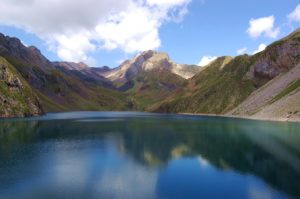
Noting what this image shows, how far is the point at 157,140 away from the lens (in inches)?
4227

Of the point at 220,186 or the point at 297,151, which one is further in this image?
the point at 297,151

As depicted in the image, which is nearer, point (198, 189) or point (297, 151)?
point (198, 189)

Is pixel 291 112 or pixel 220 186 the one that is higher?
pixel 291 112

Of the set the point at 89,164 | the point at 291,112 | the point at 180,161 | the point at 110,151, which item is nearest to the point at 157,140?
the point at 110,151

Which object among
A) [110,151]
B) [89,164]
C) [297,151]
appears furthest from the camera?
[110,151]

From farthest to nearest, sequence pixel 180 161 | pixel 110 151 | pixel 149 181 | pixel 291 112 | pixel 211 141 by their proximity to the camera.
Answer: pixel 291 112 < pixel 211 141 < pixel 110 151 < pixel 180 161 < pixel 149 181

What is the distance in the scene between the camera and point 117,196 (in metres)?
42.8

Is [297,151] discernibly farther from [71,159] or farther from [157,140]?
[71,159]

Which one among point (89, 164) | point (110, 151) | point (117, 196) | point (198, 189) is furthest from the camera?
point (110, 151)

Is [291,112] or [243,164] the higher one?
[291,112]

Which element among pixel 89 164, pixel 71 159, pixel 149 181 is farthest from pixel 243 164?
pixel 71 159

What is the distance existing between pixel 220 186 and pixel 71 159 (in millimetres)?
36127

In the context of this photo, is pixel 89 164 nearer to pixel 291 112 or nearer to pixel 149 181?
pixel 149 181

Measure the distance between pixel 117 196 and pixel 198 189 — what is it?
40.6 feet
